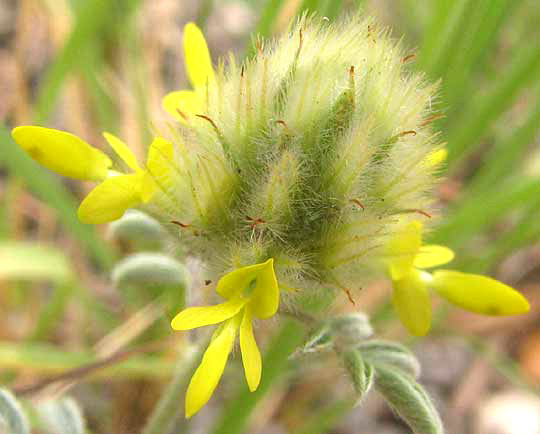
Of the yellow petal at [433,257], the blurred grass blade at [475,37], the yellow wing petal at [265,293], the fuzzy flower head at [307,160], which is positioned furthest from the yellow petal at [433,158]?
the blurred grass blade at [475,37]

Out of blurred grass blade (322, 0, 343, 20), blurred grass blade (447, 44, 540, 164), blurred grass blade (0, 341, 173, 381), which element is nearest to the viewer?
blurred grass blade (322, 0, 343, 20)

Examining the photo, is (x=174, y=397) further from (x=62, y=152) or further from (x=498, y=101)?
(x=498, y=101)

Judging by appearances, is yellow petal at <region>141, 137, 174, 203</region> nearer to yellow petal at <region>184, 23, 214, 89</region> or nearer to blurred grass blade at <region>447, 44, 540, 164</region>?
yellow petal at <region>184, 23, 214, 89</region>

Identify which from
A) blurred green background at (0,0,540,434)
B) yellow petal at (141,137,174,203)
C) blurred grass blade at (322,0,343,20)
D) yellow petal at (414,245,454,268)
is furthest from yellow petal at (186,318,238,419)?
blurred grass blade at (322,0,343,20)

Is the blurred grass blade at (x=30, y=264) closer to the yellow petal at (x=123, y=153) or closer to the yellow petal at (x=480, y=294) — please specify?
the yellow petal at (x=123, y=153)

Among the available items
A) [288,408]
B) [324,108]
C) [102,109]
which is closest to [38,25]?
[102,109]

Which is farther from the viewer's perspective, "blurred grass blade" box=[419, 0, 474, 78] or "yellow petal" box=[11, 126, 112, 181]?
"blurred grass blade" box=[419, 0, 474, 78]
